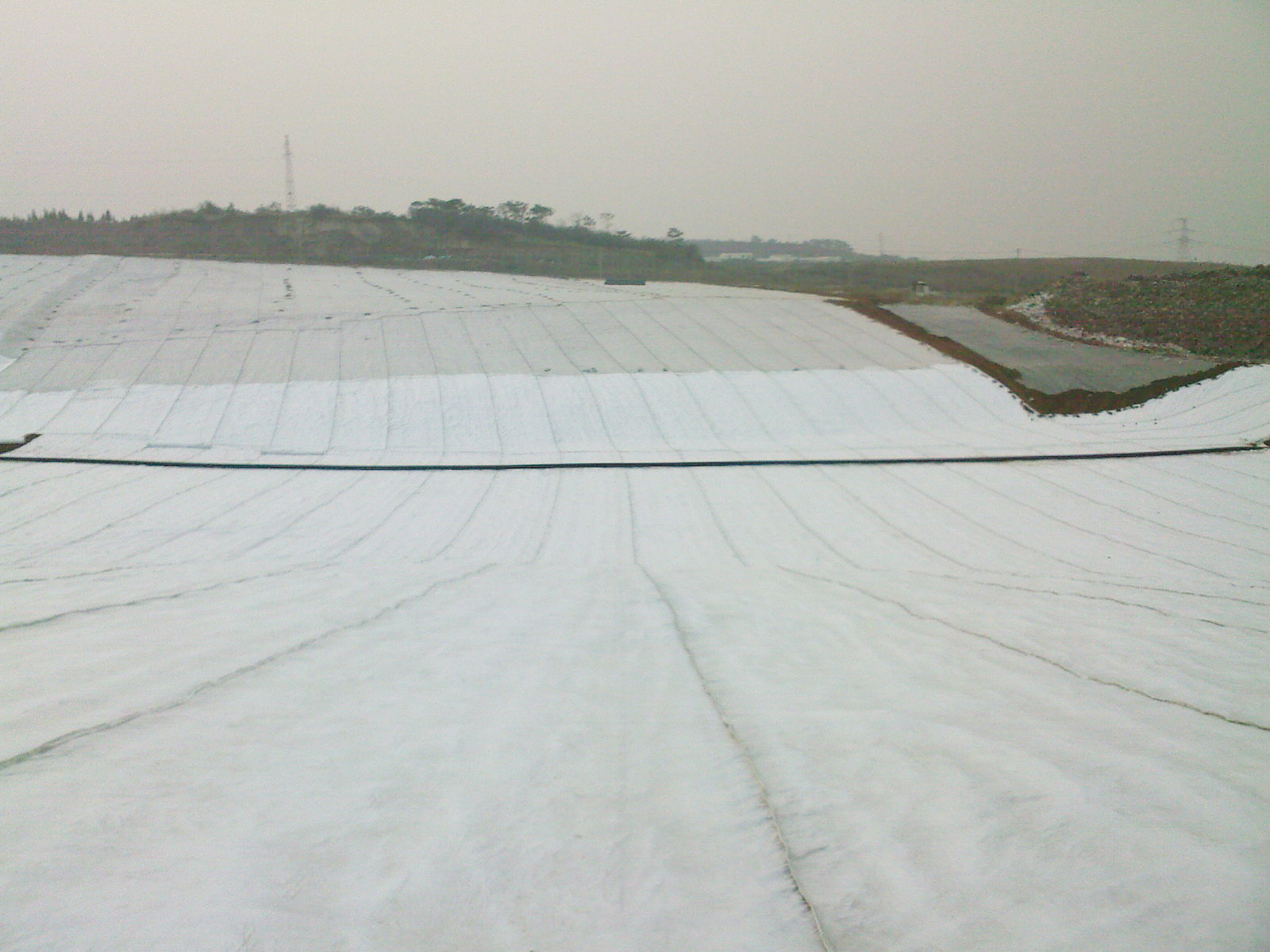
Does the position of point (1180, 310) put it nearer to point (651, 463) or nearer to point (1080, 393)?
point (1080, 393)

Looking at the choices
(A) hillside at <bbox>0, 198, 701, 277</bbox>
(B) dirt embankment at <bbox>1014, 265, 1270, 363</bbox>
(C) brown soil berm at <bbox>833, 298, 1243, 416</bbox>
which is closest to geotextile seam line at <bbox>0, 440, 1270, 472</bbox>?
(C) brown soil berm at <bbox>833, 298, 1243, 416</bbox>

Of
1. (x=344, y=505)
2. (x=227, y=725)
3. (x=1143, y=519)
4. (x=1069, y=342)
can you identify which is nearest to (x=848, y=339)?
(x=1069, y=342)

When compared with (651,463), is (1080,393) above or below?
above

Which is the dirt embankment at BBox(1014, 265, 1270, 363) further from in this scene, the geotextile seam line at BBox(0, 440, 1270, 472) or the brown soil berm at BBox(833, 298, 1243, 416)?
→ the geotextile seam line at BBox(0, 440, 1270, 472)

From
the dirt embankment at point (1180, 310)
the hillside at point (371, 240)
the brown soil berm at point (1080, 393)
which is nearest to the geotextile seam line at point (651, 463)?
the brown soil berm at point (1080, 393)

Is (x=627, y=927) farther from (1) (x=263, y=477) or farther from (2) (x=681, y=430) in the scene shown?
(2) (x=681, y=430)

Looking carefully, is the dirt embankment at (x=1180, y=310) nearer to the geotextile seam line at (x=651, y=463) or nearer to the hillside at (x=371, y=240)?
the geotextile seam line at (x=651, y=463)

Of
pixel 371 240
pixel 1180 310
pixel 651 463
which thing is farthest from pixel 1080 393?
pixel 371 240
